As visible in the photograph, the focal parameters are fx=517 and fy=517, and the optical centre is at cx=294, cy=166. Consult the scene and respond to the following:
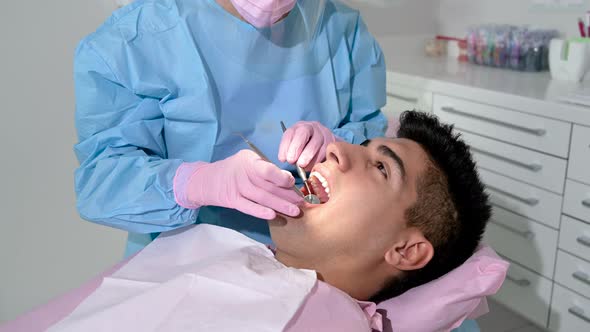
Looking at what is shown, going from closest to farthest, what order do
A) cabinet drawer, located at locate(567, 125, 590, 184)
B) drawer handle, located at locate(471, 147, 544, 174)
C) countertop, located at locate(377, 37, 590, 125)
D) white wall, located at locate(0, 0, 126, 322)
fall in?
white wall, located at locate(0, 0, 126, 322) → cabinet drawer, located at locate(567, 125, 590, 184) → countertop, located at locate(377, 37, 590, 125) → drawer handle, located at locate(471, 147, 544, 174)

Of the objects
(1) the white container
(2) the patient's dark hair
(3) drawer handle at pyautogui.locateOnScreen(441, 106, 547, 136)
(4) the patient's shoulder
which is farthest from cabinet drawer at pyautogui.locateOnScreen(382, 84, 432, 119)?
(4) the patient's shoulder

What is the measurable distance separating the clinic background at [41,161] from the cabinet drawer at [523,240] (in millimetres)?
1552

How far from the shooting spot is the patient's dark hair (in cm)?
113

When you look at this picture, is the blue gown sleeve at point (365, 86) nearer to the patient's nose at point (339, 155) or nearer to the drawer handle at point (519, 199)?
the patient's nose at point (339, 155)

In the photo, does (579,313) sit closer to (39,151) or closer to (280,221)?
(280,221)

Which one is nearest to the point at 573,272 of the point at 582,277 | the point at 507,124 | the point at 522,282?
the point at 582,277

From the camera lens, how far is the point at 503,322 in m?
2.21

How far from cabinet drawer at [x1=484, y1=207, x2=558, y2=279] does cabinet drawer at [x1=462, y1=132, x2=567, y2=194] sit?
6.9 inches

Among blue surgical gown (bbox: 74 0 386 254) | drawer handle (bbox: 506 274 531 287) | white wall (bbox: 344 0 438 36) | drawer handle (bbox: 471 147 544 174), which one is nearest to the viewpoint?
blue surgical gown (bbox: 74 0 386 254)

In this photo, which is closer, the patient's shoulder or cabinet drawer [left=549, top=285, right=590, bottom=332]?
the patient's shoulder

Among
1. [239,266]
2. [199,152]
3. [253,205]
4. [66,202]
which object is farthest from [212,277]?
[66,202]

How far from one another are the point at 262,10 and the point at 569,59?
1.68 metres

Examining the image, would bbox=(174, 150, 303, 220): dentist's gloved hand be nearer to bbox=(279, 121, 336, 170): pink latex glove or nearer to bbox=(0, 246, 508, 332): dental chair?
bbox=(279, 121, 336, 170): pink latex glove

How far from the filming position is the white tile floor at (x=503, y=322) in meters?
2.16
